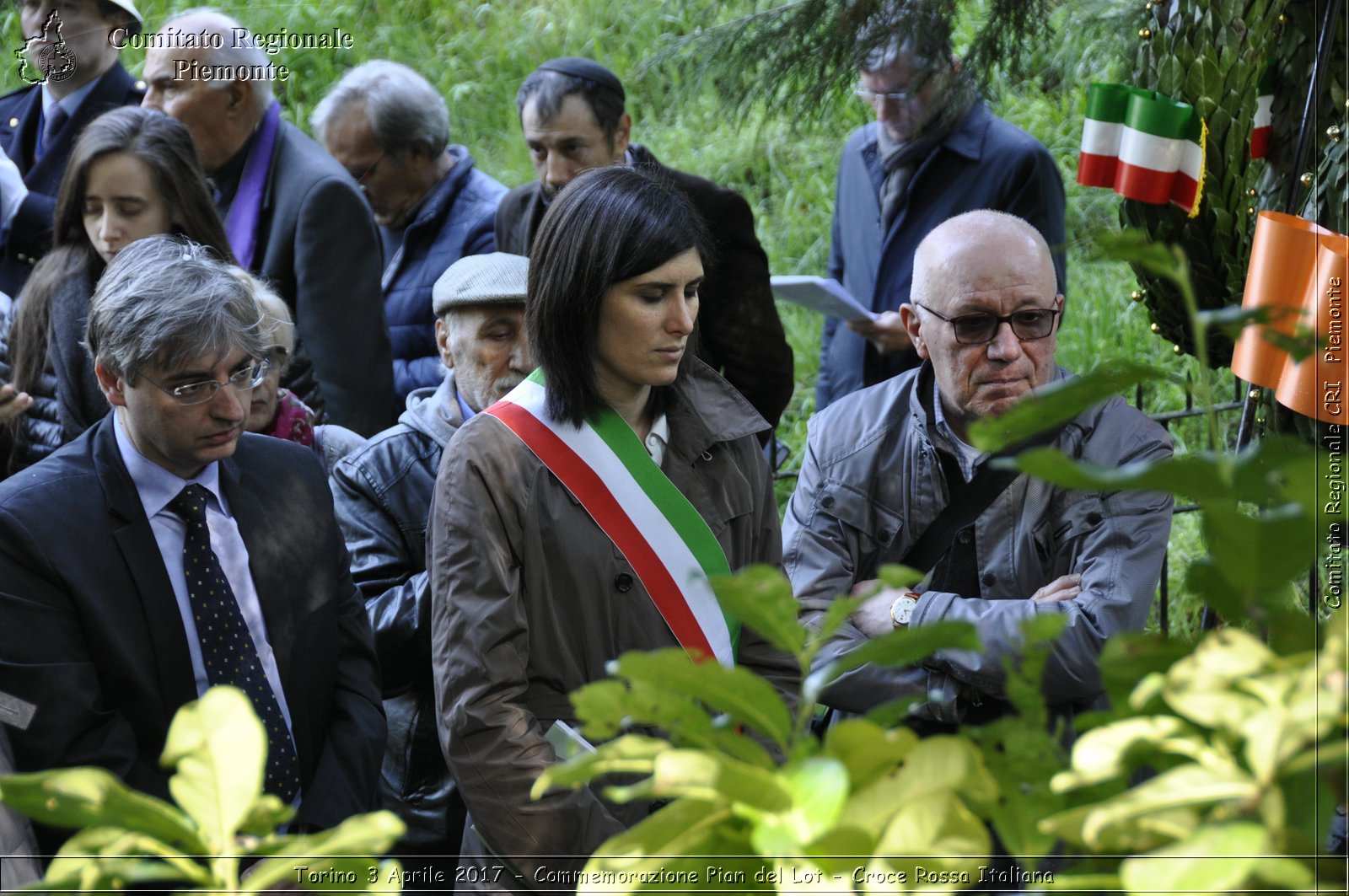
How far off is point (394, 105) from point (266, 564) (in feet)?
8.50

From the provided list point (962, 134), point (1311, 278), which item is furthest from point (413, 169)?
point (1311, 278)

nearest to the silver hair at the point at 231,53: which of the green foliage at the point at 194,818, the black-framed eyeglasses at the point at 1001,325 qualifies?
the black-framed eyeglasses at the point at 1001,325

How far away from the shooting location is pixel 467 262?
3.40 metres

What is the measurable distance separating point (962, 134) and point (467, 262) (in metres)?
1.90

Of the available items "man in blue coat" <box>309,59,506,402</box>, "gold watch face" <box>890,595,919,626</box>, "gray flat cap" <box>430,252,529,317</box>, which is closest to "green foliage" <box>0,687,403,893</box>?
"gold watch face" <box>890,595,919,626</box>

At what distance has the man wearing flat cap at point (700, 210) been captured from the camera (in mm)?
3838

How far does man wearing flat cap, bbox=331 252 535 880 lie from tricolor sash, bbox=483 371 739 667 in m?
0.52

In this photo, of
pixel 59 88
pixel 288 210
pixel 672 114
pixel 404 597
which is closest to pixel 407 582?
pixel 404 597

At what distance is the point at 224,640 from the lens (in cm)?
243

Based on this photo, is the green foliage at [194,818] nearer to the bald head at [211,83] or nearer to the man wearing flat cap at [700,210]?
the man wearing flat cap at [700,210]

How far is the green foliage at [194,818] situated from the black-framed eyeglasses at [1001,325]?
2.24 meters

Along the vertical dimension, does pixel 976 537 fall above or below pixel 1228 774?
below

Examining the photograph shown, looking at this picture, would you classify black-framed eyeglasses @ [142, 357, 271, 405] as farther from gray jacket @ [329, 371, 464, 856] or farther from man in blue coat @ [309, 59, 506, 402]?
man in blue coat @ [309, 59, 506, 402]

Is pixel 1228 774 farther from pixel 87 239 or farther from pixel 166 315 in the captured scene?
pixel 87 239
